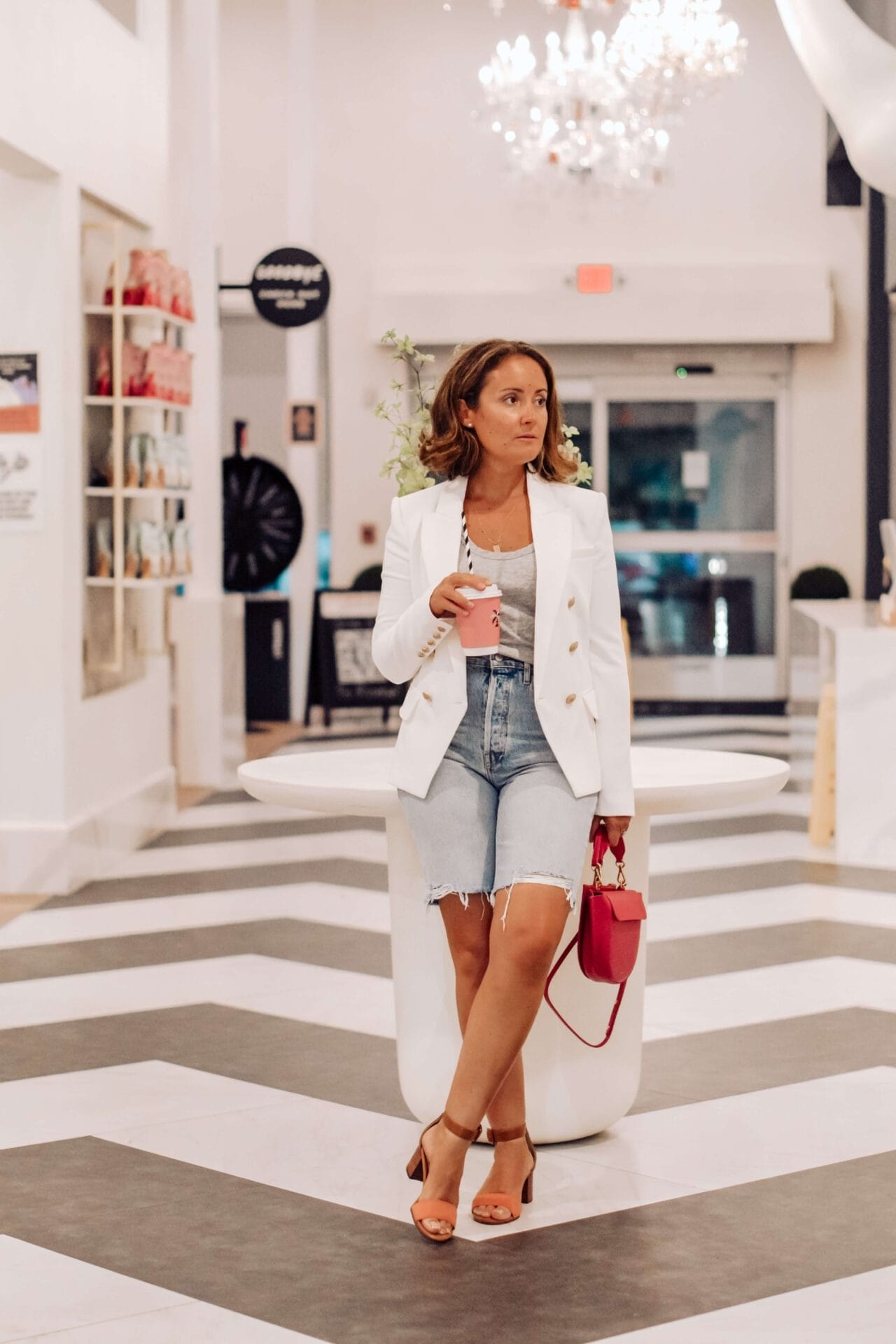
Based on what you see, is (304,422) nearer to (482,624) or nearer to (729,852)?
(729,852)

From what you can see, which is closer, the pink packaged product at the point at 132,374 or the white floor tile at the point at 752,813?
the pink packaged product at the point at 132,374

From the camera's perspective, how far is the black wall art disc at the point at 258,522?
1077 cm

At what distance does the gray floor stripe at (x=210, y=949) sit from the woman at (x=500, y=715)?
1.94 metres

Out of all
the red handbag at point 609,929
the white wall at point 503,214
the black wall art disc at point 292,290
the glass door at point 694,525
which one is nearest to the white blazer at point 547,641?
the red handbag at point 609,929

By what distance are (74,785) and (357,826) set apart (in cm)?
170

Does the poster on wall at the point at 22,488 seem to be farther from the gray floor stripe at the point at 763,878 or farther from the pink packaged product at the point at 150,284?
the gray floor stripe at the point at 763,878

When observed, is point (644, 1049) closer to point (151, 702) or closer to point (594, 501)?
point (594, 501)

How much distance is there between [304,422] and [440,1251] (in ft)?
28.1

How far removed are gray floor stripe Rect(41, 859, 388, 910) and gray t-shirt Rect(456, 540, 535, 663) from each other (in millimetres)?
3188

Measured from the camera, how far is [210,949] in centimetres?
500

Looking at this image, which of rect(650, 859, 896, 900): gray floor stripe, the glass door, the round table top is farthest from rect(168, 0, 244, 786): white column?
the round table top

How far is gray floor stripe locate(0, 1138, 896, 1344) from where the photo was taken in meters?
2.47

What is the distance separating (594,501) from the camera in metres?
2.90

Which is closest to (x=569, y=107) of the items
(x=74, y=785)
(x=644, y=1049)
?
(x=74, y=785)
